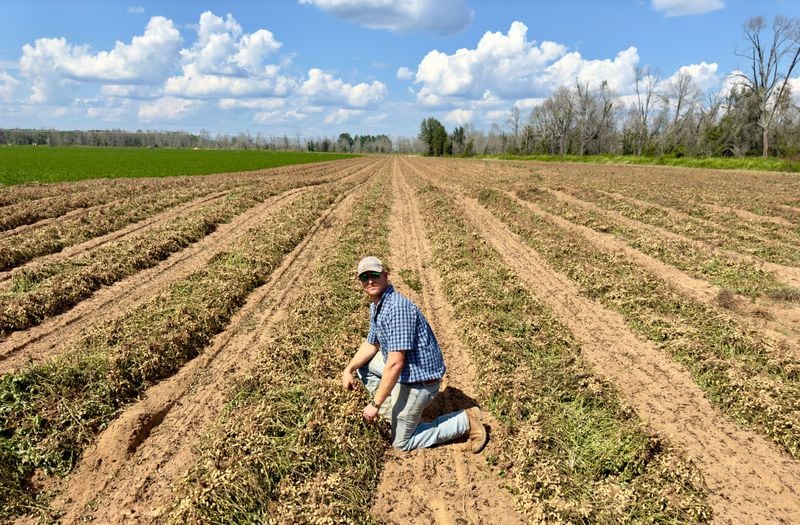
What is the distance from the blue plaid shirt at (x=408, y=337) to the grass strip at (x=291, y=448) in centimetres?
98

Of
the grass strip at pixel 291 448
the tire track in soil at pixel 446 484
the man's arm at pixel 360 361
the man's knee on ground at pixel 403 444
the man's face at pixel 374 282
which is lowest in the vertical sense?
the tire track in soil at pixel 446 484

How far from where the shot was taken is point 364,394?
551 centimetres

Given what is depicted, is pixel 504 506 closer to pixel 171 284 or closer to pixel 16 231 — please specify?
pixel 171 284

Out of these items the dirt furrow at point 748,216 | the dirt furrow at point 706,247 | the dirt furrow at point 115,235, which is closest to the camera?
the dirt furrow at point 706,247

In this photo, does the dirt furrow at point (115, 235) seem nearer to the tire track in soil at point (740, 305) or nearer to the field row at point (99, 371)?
the field row at point (99, 371)

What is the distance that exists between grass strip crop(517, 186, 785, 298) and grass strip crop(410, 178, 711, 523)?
4.86 meters

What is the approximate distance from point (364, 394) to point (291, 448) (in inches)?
48.3

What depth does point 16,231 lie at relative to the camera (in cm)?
1372

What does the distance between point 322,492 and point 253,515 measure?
62 cm

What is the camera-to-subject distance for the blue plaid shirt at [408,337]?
443 cm

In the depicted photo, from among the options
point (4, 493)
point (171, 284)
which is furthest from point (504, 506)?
point (171, 284)

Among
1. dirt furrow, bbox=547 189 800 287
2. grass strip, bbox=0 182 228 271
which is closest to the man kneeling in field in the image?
dirt furrow, bbox=547 189 800 287

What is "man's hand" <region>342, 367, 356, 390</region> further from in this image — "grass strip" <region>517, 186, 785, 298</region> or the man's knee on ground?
"grass strip" <region>517, 186, 785, 298</region>

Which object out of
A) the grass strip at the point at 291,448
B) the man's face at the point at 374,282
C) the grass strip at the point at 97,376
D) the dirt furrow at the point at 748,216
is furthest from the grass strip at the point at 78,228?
the dirt furrow at the point at 748,216
